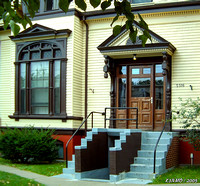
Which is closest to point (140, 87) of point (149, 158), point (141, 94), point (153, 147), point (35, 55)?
point (141, 94)

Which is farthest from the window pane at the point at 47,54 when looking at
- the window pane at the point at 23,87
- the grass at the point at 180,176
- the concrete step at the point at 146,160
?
the grass at the point at 180,176

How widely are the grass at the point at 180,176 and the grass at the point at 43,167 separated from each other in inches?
142

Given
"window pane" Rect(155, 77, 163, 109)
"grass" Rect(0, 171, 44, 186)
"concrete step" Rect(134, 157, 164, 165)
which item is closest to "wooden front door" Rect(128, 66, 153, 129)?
"window pane" Rect(155, 77, 163, 109)

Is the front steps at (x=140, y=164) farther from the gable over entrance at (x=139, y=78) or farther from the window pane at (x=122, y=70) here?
the window pane at (x=122, y=70)

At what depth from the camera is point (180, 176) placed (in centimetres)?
1085

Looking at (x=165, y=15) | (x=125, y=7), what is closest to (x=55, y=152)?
(x=165, y=15)

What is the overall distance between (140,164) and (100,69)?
5200 millimetres

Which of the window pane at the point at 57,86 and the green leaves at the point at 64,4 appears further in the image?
the window pane at the point at 57,86

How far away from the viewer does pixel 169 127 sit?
14.0m

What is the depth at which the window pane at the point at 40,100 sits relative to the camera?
15672mm

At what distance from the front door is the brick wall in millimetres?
1427

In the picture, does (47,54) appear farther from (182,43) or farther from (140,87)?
(182,43)

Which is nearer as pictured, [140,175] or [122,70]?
[140,175]

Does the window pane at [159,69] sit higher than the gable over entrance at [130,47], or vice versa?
the gable over entrance at [130,47]
